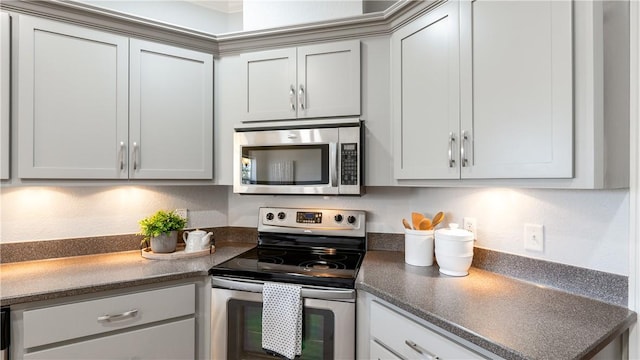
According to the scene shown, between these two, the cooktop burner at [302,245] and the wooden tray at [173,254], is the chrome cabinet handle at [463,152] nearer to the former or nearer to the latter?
the cooktop burner at [302,245]

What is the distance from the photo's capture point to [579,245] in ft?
3.97

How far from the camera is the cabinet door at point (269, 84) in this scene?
6.17ft

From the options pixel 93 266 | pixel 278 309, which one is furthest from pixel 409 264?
pixel 93 266

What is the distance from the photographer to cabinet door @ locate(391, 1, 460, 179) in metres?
1.35

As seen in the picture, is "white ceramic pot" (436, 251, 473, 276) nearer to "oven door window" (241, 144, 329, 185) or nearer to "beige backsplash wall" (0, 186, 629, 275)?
"beige backsplash wall" (0, 186, 629, 275)

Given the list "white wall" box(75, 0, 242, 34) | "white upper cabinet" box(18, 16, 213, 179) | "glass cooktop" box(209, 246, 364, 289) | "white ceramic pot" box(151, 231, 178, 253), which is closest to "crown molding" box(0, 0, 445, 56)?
"white upper cabinet" box(18, 16, 213, 179)

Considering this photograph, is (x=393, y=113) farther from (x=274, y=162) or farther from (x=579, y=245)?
(x=579, y=245)

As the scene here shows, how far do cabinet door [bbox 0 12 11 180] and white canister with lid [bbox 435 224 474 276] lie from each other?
202 cm

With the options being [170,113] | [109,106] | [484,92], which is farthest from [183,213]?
[484,92]

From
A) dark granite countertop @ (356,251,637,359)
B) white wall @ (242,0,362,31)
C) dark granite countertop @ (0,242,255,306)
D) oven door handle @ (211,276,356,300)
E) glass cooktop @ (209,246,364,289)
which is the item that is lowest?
oven door handle @ (211,276,356,300)

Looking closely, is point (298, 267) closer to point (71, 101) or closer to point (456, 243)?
point (456, 243)

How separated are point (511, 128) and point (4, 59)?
214 cm

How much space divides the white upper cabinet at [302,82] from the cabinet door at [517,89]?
65 cm

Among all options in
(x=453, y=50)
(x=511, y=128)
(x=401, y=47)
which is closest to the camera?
(x=511, y=128)
